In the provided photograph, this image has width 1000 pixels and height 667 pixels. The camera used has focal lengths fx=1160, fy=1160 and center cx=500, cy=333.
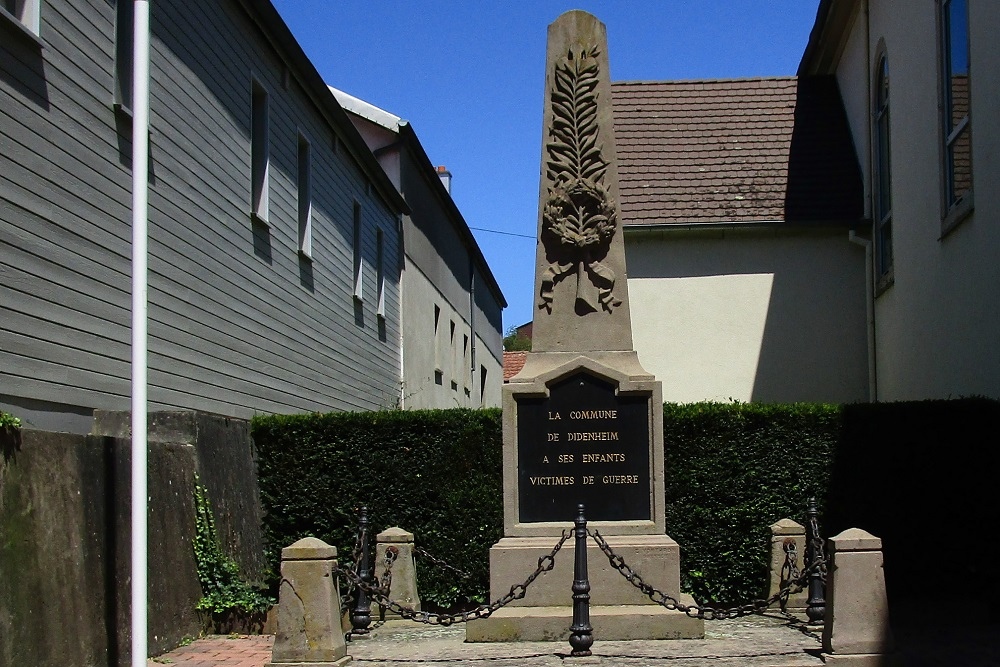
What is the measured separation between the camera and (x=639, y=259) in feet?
65.6

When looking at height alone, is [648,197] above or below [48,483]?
above

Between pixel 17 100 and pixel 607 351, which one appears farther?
pixel 607 351

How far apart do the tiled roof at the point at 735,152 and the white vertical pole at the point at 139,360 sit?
12879 millimetres

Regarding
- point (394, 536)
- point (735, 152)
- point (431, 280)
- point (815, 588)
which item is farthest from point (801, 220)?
point (431, 280)

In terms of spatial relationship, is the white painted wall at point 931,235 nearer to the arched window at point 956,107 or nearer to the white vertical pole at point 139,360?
the arched window at point 956,107

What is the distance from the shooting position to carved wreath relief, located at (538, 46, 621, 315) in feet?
33.1

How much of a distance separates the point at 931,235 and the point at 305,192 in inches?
378

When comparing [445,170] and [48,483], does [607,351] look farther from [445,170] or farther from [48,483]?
[445,170]

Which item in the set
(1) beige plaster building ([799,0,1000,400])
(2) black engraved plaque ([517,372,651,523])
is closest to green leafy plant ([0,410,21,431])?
(2) black engraved plaque ([517,372,651,523])

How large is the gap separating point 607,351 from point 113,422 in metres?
4.46

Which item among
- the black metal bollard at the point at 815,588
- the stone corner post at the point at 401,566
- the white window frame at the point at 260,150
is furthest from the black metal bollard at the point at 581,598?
the white window frame at the point at 260,150

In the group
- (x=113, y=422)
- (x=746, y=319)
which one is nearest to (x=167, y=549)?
(x=113, y=422)

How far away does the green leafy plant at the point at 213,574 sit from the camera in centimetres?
1118

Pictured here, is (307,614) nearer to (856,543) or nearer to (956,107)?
(856,543)
